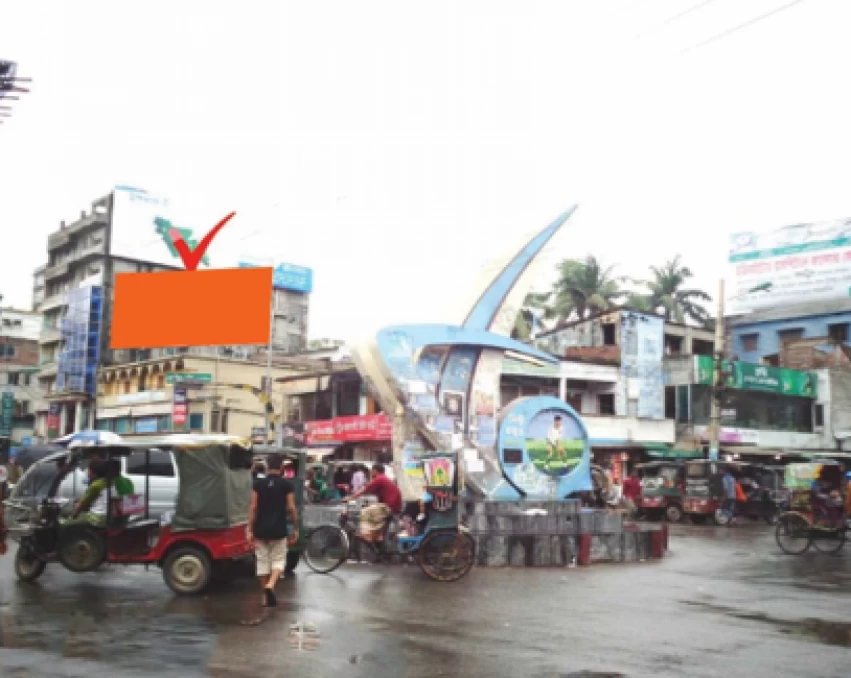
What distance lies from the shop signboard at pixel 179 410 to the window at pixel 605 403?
22876 millimetres

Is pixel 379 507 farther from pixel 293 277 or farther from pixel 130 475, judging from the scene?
pixel 293 277

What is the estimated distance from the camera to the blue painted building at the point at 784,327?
54.4 metres

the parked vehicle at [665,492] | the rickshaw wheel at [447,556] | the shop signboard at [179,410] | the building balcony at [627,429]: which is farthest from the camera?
the shop signboard at [179,410]

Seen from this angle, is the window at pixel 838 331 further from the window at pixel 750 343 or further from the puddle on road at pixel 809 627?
the puddle on road at pixel 809 627

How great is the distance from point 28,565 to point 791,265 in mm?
53290

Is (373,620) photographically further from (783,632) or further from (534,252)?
(534,252)

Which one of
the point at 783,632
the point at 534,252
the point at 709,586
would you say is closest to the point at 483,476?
the point at 534,252

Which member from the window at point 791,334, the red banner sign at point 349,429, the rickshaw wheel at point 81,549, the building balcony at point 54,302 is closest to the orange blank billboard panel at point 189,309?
the red banner sign at point 349,429

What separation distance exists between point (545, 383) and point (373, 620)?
35334 millimetres

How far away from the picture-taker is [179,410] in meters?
54.9

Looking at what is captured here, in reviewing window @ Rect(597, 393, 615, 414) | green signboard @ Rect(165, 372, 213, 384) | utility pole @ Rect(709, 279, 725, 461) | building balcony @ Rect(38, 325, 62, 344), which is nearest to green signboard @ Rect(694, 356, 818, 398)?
window @ Rect(597, 393, 615, 414)

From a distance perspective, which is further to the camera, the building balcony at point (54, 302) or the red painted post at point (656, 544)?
the building balcony at point (54, 302)

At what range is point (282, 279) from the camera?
2938 inches

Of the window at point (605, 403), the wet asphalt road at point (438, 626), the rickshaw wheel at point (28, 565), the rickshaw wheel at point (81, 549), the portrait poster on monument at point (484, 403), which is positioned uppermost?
the window at point (605, 403)
